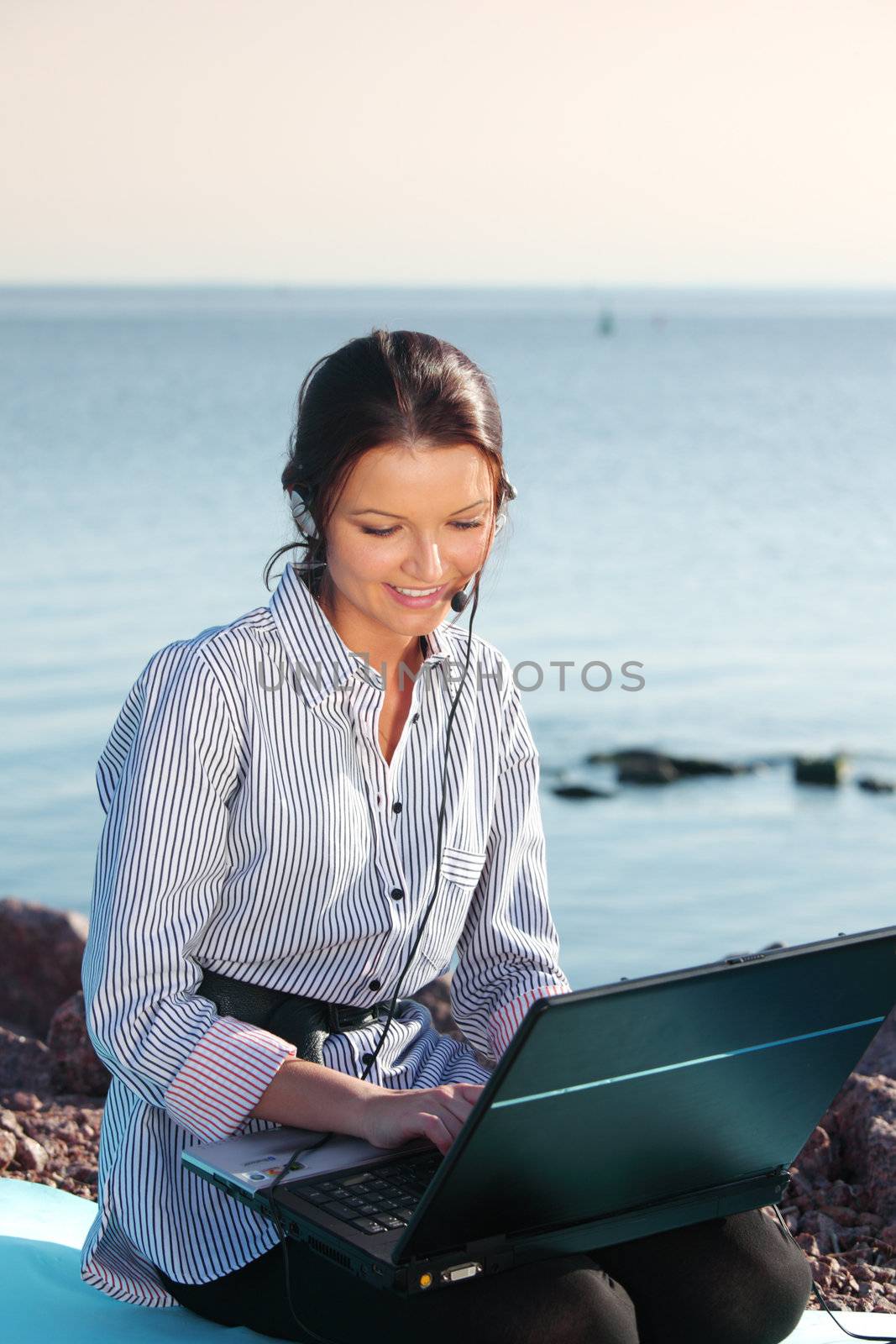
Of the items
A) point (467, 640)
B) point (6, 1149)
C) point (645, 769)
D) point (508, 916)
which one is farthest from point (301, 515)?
point (645, 769)

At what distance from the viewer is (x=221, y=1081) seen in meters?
2.15

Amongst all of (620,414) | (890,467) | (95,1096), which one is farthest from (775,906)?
(620,414)

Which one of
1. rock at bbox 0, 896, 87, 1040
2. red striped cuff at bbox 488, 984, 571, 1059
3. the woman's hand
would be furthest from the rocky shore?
the woman's hand

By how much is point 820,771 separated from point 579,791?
4.50ft

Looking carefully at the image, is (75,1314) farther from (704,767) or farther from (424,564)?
(704,767)

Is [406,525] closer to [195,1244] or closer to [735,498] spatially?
[195,1244]

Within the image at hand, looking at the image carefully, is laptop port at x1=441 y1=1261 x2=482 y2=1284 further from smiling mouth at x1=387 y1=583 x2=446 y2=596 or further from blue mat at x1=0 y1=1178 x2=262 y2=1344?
smiling mouth at x1=387 y1=583 x2=446 y2=596

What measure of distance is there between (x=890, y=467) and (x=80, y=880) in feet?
71.0

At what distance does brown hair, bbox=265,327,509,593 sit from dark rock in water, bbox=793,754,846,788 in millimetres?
6973

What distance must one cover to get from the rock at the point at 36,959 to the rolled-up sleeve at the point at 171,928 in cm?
225

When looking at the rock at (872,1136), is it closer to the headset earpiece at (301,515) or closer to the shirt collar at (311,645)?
the shirt collar at (311,645)

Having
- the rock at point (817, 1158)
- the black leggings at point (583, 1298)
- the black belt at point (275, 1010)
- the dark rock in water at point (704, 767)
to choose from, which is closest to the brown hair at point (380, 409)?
the black belt at point (275, 1010)

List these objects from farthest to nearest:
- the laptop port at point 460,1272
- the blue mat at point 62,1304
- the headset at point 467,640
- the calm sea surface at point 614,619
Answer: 1. the calm sea surface at point 614,619
2. the headset at point 467,640
3. the blue mat at point 62,1304
4. the laptop port at point 460,1272

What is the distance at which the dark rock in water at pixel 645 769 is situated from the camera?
8.90 m
